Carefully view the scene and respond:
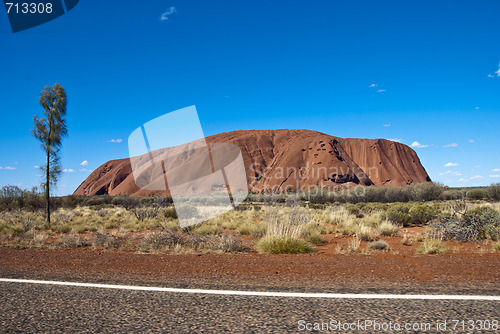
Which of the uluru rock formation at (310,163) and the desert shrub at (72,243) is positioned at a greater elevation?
the uluru rock formation at (310,163)

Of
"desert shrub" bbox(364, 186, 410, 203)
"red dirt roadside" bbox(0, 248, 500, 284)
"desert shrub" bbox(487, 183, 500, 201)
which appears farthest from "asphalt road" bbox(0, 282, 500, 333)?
"desert shrub" bbox(487, 183, 500, 201)

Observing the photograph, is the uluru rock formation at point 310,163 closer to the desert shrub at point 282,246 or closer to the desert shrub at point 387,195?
the desert shrub at point 387,195

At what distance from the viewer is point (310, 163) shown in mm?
88375

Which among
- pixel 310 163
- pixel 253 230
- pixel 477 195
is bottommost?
pixel 477 195

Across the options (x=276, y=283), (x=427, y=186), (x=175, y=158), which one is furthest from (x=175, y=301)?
(x=175, y=158)

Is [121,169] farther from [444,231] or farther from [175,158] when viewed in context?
[444,231]

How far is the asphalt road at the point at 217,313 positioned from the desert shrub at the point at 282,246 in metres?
4.70

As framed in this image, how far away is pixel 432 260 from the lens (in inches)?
268

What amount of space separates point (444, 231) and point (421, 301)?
9207mm

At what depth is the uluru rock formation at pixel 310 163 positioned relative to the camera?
83812mm

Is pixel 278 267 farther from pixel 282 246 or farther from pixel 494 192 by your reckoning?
pixel 494 192

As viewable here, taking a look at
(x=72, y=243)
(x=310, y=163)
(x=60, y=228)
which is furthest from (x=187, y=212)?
(x=310, y=163)

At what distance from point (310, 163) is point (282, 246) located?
8107 cm

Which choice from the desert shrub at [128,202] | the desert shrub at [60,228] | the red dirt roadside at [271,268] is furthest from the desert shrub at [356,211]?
the desert shrub at [128,202]
